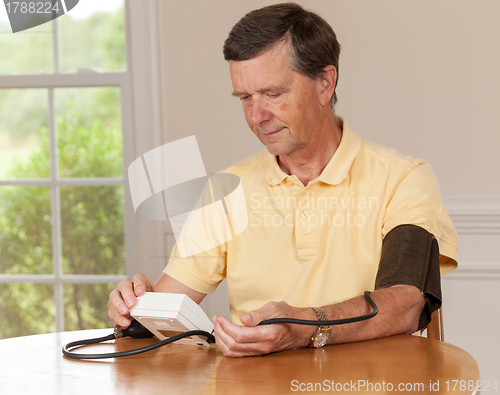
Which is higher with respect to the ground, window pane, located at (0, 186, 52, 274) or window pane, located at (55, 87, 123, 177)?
window pane, located at (55, 87, 123, 177)

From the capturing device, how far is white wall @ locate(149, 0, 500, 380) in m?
2.12

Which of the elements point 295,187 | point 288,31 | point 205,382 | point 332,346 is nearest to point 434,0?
point 288,31

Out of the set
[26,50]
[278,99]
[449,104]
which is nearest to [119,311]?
[278,99]

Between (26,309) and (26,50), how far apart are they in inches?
49.4

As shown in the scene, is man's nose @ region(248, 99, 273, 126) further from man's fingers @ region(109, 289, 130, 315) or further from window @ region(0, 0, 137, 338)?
window @ region(0, 0, 137, 338)

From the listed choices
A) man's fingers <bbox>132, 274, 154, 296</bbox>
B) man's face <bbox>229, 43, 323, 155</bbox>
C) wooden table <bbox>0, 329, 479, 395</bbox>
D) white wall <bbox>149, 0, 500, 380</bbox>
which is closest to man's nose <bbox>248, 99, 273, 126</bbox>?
man's face <bbox>229, 43, 323, 155</bbox>

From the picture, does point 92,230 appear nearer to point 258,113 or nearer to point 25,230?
point 25,230

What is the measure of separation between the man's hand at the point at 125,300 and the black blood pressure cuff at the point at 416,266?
525 mm

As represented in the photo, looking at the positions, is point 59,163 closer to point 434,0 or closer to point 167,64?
point 167,64

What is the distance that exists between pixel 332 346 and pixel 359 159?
2.02 ft

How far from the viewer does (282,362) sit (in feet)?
3.17

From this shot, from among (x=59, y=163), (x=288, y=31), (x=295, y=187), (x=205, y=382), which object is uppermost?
(x=288, y=31)

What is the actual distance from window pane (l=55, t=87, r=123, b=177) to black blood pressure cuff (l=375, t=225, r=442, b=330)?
166 centimetres

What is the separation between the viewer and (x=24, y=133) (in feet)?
8.75
